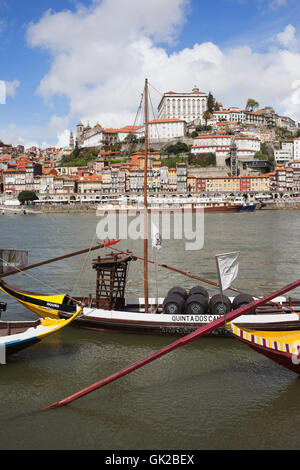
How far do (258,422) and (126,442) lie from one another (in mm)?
1819

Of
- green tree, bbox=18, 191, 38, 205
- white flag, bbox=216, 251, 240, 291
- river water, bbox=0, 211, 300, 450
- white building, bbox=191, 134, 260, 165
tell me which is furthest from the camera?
white building, bbox=191, 134, 260, 165

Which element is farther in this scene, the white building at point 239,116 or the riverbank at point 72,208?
the white building at point 239,116

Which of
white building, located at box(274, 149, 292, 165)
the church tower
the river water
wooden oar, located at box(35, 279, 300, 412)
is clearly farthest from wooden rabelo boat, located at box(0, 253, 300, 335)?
the church tower

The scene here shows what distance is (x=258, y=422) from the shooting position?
570 cm

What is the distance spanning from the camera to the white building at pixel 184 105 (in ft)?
355

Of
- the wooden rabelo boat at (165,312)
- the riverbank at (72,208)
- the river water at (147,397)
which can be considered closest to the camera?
the river water at (147,397)

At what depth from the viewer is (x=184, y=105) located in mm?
108625

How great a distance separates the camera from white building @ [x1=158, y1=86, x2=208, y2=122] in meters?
108

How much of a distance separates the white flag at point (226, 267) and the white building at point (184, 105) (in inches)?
4197

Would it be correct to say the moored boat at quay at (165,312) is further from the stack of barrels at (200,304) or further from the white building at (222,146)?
the white building at (222,146)

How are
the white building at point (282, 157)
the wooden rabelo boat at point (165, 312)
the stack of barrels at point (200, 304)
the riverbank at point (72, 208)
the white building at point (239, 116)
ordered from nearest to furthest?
the wooden rabelo boat at point (165, 312)
the stack of barrels at point (200, 304)
the riverbank at point (72, 208)
the white building at point (282, 157)
the white building at point (239, 116)

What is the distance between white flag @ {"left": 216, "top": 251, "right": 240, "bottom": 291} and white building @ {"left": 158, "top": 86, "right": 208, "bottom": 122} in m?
107

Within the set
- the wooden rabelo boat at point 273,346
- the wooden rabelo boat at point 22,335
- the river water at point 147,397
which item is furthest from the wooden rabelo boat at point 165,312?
the wooden rabelo boat at point 273,346

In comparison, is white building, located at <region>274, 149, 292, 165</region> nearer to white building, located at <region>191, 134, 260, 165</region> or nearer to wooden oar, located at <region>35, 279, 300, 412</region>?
white building, located at <region>191, 134, 260, 165</region>
